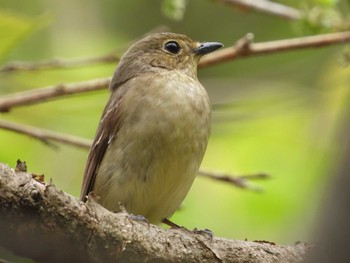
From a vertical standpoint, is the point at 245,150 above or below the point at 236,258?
above

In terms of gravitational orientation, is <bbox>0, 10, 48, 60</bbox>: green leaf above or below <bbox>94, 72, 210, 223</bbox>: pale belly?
above

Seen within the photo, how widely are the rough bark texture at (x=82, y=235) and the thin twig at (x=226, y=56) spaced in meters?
1.37

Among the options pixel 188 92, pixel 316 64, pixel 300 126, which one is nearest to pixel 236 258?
pixel 188 92

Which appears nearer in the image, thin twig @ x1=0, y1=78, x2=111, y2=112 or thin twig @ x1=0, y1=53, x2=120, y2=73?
thin twig @ x1=0, y1=78, x2=111, y2=112

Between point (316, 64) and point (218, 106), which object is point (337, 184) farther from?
point (316, 64)

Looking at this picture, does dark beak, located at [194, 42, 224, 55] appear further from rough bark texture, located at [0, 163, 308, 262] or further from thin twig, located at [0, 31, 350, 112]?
rough bark texture, located at [0, 163, 308, 262]

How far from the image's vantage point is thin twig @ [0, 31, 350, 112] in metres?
4.55

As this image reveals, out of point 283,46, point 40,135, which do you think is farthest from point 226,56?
point 40,135

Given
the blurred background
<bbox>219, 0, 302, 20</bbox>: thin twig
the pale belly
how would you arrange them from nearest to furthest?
the pale belly
<bbox>219, 0, 302, 20</bbox>: thin twig
the blurred background

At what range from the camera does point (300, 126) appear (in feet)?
22.4

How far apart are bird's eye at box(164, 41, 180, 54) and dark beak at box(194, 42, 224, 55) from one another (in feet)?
0.51

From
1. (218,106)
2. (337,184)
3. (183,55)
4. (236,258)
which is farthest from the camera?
(218,106)

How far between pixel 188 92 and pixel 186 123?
0.35 m

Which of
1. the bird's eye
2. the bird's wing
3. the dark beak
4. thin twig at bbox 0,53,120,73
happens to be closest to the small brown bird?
the bird's wing
